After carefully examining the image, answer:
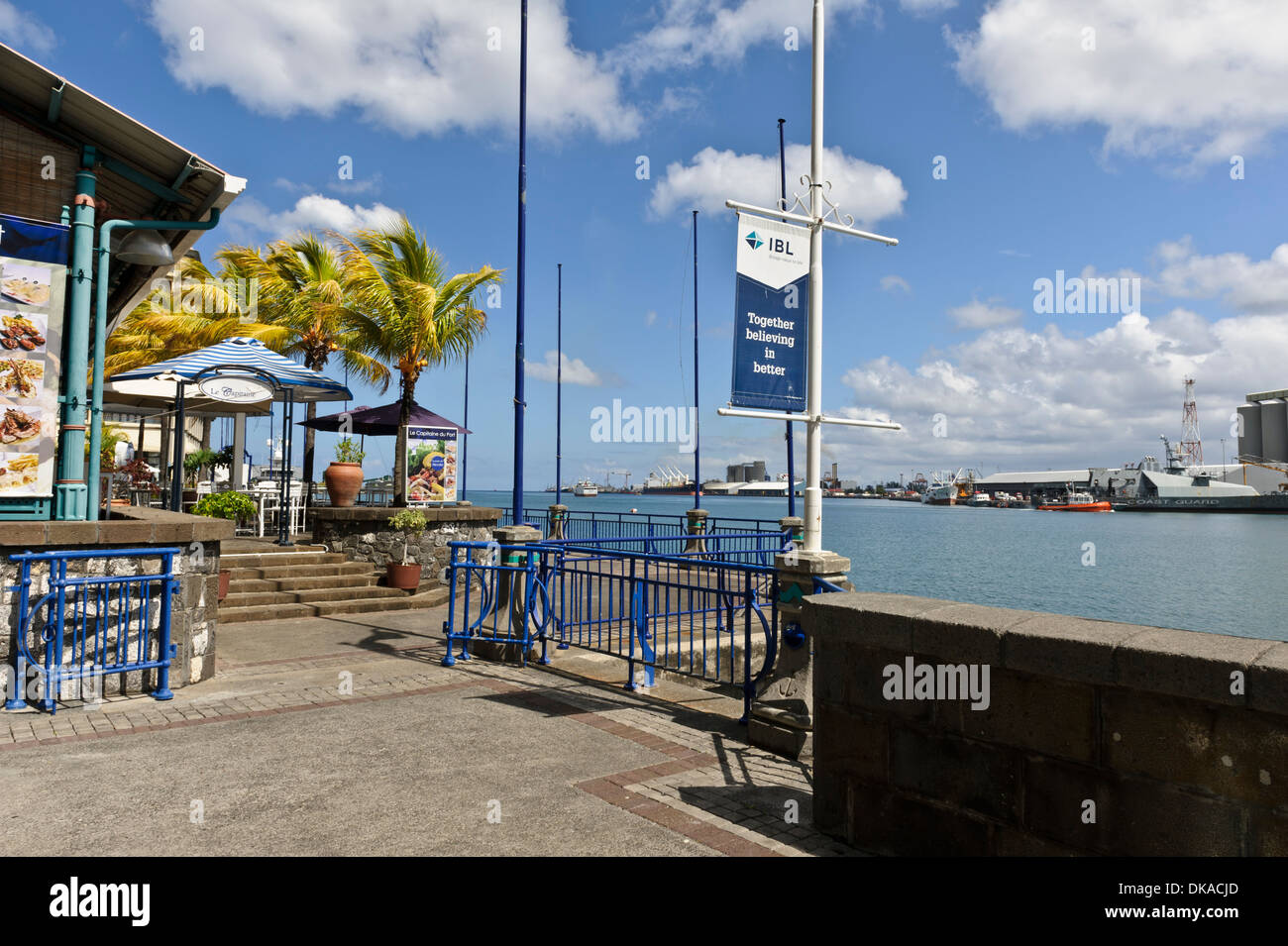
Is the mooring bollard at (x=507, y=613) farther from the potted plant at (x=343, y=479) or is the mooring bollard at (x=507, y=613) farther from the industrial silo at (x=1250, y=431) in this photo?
the industrial silo at (x=1250, y=431)

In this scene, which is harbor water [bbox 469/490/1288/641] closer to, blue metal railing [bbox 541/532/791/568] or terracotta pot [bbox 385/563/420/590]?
blue metal railing [bbox 541/532/791/568]

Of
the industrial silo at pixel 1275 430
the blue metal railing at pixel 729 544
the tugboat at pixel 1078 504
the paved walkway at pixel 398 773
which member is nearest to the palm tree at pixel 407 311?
the blue metal railing at pixel 729 544

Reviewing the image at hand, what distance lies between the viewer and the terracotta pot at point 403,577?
14.1 metres

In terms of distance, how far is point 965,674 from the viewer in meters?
3.75

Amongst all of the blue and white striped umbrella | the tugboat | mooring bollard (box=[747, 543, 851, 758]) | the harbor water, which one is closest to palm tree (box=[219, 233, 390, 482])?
the blue and white striped umbrella

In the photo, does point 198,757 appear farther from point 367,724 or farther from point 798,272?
point 798,272

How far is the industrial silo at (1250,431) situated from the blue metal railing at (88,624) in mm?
187214

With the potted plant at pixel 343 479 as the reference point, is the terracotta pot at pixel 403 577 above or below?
below

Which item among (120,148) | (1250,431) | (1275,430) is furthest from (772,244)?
(1250,431)

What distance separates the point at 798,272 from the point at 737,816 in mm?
4454

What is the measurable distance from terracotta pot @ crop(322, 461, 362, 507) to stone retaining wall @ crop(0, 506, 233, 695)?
7733 mm

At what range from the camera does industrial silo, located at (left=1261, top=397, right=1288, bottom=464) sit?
14325cm

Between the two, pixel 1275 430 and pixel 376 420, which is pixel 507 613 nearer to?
pixel 376 420
